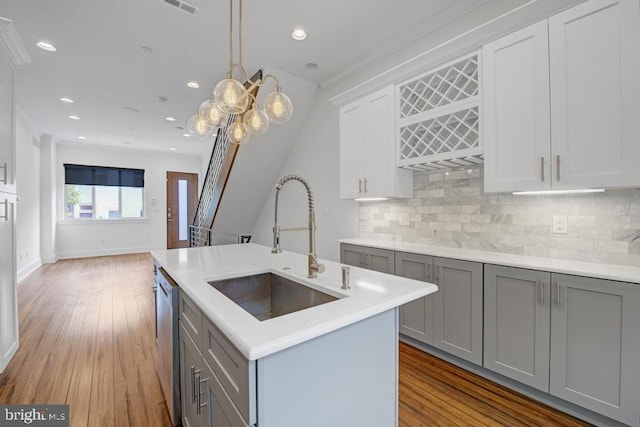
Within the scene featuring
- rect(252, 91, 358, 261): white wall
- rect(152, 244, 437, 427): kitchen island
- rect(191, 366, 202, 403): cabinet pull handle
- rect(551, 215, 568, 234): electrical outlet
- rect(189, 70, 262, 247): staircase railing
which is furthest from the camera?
rect(189, 70, 262, 247): staircase railing

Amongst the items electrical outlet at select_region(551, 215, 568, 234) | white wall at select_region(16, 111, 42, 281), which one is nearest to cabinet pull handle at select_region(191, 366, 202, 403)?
electrical outlet at select_region(551, 215, 568, 234)

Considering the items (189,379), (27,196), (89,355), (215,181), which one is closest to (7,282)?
(89,355)

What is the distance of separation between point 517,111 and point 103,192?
9.27 m

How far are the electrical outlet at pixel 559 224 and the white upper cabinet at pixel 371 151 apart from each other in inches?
47.2

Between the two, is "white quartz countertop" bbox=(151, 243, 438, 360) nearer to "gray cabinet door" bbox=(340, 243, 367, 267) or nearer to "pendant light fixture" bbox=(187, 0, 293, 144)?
"pendant light fixture" bbox=(187, 0, 293, 144)

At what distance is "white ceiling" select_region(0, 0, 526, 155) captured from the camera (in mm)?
2494

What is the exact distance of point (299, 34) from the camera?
288 centimetres

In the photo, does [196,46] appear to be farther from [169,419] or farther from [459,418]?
[459,418]

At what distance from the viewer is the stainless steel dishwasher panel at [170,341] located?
1.58m

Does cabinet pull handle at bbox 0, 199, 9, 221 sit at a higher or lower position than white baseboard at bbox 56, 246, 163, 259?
higher

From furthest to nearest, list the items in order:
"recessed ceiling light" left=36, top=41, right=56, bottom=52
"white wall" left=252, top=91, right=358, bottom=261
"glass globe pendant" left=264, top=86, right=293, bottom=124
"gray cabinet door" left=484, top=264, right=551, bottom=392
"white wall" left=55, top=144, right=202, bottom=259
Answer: "white wall" left=55, top=144, right=202, bottom=259 < "white wall" left=252, top=91, right=358, bottom=261 < "recessed ceiling light" left=36, top=41, right=56, bottom=52 < "glass globe pendant" left=264, top=86, right=293, bottom=124 < "gray cabinet door" left=484, top=264, right=551, bottom=392

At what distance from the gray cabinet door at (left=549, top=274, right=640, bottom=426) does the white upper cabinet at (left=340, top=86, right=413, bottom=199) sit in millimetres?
1501

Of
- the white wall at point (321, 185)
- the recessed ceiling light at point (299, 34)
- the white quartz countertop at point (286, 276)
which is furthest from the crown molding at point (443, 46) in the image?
the white quartz countertop at point (286, 276)

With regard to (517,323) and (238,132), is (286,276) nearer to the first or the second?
(238,132)
